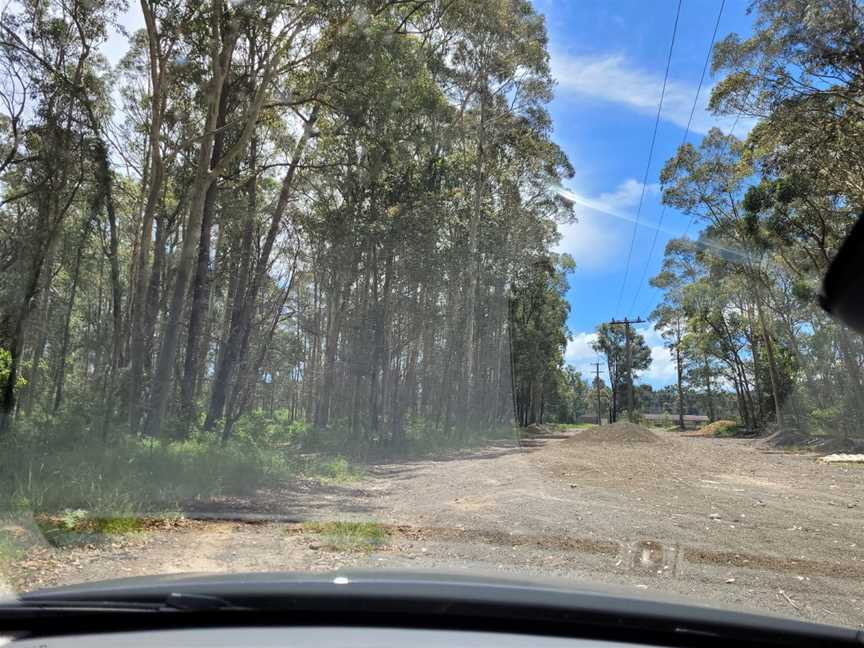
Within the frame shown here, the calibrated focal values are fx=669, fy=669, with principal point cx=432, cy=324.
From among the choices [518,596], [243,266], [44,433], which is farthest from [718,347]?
[518,596]

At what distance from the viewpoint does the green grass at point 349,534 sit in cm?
707

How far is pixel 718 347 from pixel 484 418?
2021cm

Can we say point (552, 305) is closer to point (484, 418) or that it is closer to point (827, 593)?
point (484, 418)

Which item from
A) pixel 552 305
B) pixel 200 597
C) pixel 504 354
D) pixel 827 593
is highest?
pixel 552 305

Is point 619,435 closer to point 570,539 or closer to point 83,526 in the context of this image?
point 570,539

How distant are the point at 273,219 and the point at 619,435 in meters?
16.6

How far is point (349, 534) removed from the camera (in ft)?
24.8

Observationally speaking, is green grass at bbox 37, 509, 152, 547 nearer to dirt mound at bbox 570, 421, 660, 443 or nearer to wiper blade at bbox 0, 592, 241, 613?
wiper blade at bbox 0, 592, 241, 613

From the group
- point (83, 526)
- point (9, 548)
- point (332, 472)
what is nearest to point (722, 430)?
point (332, 472)

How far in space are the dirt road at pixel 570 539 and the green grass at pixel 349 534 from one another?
0.14m

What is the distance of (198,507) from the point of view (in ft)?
30.7

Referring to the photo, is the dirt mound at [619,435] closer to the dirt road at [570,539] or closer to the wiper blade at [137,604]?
the dirt road at [570,539]

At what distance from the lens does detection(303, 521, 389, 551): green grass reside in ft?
23.2

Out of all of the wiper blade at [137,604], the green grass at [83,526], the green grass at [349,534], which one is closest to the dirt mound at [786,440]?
the green grass at [349,534]
